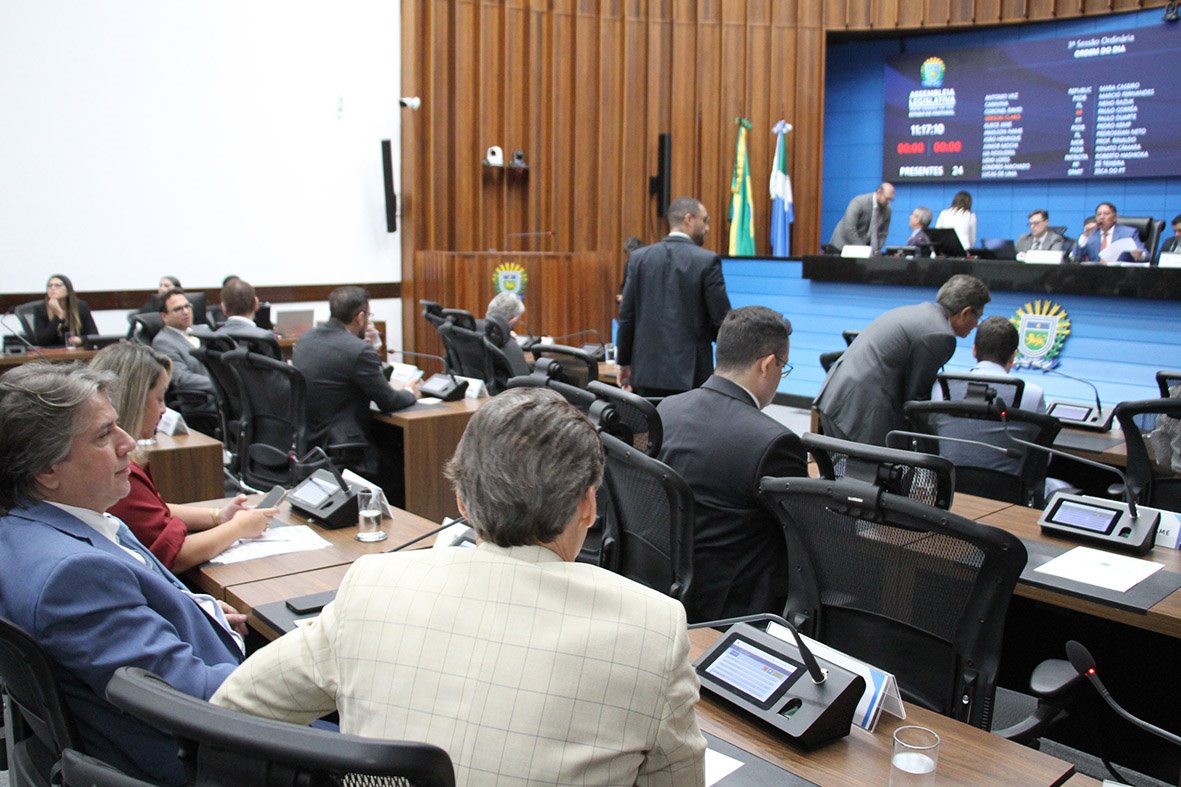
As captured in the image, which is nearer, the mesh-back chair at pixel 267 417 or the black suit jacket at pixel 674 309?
the mesh-back chair at pixel 267 417

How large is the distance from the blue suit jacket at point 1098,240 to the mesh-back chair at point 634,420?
6.90 metres

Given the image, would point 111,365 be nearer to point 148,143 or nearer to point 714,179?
point 148,143

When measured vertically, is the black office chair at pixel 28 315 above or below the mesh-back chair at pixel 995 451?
above

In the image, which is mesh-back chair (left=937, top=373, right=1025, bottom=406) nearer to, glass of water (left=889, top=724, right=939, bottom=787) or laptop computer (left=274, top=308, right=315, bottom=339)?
glass of water (left=889, top=724, right=939, bottom=787)

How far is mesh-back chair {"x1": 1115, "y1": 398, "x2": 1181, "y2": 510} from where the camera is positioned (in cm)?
353

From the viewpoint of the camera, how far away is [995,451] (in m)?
3.58

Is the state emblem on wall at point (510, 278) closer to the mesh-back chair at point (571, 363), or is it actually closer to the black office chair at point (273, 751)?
the mesh-back chair at point (571, 363)

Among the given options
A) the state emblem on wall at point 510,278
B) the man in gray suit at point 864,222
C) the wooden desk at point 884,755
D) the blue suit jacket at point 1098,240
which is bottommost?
the wooden desk at point 884,755

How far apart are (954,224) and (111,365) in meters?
8.70

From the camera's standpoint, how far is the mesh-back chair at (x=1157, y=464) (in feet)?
11.6

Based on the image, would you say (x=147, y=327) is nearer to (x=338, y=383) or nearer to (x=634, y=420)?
(x=338, y=383)

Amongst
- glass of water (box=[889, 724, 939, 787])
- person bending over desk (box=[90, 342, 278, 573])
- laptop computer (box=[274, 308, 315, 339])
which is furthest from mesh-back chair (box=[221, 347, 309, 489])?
glass of water (box=[889, 724, 939, 787])

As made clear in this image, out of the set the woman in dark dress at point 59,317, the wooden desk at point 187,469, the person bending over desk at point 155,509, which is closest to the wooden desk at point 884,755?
the person bending over desk at point 155,509

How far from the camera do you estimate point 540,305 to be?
9.72 m
